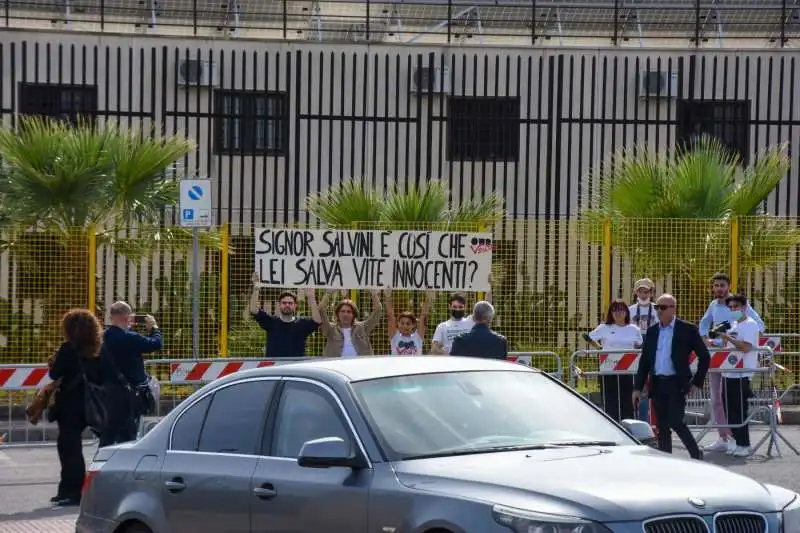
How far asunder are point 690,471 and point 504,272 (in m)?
12.6

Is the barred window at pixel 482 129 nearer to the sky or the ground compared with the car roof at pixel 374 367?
nearer to the sky

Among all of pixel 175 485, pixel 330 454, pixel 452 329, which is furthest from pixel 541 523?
pixel 452 329

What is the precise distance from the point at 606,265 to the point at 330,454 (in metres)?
13.0

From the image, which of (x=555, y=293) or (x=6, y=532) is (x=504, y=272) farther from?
(x=6, y=532)

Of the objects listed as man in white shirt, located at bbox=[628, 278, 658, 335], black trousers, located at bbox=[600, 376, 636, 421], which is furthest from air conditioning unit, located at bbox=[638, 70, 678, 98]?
black trousers, located at bbox=[600, 376, 636, 421]

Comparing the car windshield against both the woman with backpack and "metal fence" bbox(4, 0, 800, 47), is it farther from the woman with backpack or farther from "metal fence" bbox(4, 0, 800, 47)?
"metal fence" bbox(4, 0, 800, 47)

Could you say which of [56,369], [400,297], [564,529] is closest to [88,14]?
[400,297]

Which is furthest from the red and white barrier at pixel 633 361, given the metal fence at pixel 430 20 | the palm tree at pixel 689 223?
the metal fence at pixel 430 20

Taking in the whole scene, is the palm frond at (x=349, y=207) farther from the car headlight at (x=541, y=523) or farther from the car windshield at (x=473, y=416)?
the car headlight at (x=541, y=523)

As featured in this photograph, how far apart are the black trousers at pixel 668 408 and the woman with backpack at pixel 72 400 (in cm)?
497

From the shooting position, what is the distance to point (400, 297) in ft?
63.8

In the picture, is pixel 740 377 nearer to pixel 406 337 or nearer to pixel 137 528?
pixel 406 337

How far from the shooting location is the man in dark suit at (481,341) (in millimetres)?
13555

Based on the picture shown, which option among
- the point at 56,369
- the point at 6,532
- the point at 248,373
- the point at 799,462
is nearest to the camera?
the point at 248,373
